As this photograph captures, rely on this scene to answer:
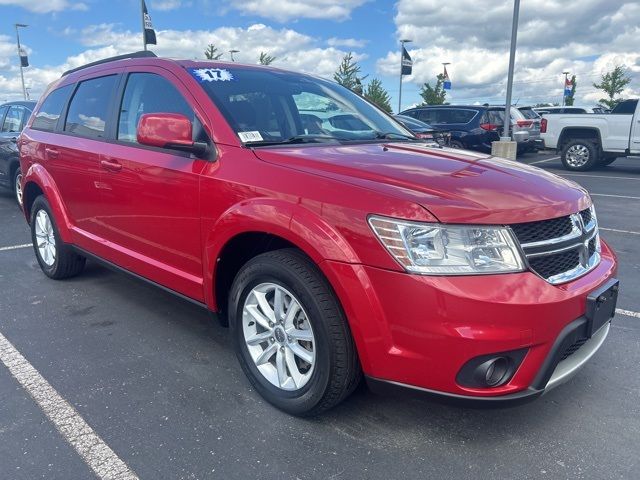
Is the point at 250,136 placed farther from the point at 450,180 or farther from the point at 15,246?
the point at 15,246

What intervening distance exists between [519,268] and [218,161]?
1613 mm

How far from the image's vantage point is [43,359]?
3369mm

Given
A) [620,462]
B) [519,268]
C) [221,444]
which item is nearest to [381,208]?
[519,268]

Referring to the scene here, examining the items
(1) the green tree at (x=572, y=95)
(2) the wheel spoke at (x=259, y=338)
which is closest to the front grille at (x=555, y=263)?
(2) the wheel spoke at (x=259, y=338)

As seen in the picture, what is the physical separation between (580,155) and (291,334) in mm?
13744

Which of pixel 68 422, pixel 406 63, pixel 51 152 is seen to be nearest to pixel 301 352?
pixel 68 422

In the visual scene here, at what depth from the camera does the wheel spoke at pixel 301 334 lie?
8.44 ft

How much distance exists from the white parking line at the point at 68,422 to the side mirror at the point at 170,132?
1.46 meters

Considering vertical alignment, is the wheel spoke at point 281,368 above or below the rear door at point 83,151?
below

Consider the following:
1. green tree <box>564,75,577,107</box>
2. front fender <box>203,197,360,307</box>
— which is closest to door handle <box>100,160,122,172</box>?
front fender <box>203,197,360,307</box>

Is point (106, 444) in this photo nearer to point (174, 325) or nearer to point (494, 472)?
point (174, 325)

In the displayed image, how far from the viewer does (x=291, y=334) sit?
2676mm

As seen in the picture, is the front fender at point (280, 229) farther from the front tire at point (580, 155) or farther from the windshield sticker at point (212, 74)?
the front tire at point (580, 155)

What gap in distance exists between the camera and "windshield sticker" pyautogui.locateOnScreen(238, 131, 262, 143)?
296 cm
